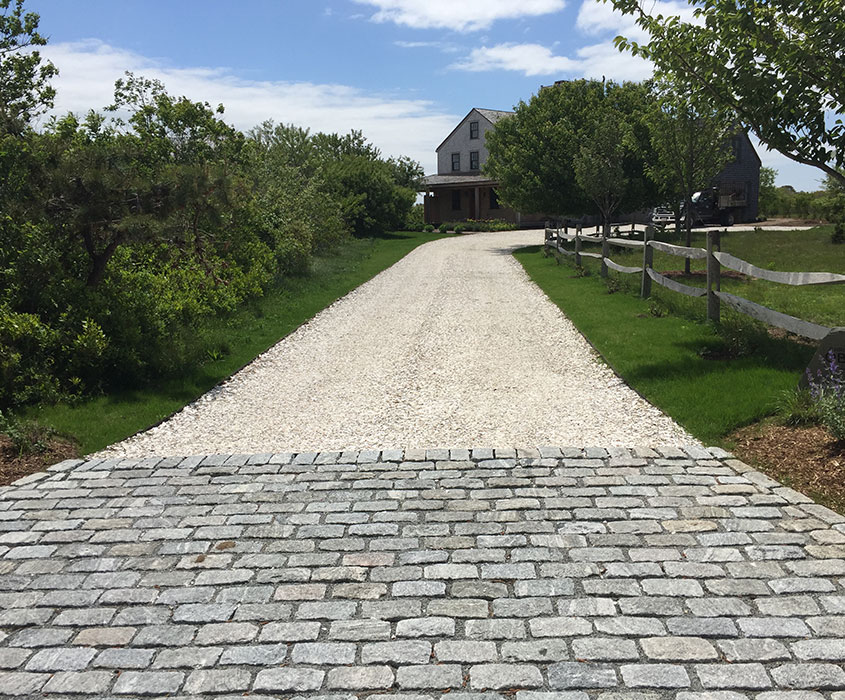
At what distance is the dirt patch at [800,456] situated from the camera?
5031 millimetres

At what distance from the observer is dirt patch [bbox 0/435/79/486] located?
600 cm

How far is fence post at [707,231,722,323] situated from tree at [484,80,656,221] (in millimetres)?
16661

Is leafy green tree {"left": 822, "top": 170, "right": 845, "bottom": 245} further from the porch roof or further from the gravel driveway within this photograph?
the porch roof

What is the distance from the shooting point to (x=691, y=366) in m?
8.50

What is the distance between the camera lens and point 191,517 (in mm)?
4922

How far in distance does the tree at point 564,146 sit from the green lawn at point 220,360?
8.61 metres

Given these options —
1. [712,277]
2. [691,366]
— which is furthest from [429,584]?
[712,277]

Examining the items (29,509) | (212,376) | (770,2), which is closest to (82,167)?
(212,376)

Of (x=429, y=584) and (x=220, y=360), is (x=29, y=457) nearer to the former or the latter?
(x=220, y=360)

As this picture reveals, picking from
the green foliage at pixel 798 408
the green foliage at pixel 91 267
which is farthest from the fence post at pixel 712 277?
the green foliage at pixel 91 267

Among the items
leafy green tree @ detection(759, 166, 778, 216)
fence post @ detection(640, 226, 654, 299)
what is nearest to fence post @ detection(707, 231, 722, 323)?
fence post @ detection(640, 226, 654, 299)

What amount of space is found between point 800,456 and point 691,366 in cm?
303

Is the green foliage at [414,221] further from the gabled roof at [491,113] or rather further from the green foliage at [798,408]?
the green foliage at [798,408]

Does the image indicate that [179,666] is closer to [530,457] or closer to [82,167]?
[530,457]
